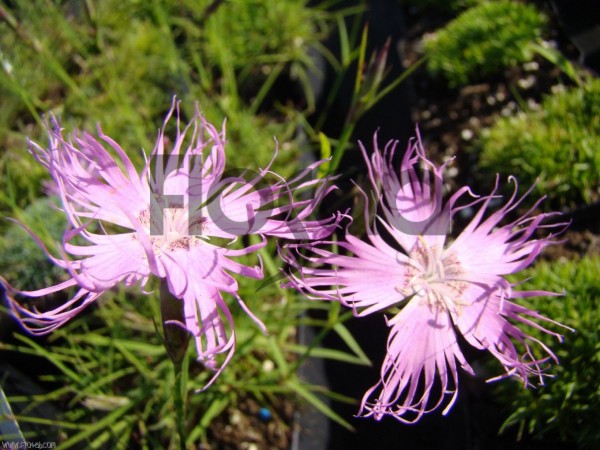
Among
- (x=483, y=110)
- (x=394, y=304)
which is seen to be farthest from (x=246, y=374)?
(x=483, y=110)

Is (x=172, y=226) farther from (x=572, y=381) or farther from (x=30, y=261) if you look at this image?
(x=30, y=261)

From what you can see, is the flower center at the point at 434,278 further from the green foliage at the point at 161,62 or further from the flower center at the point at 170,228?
the green foliage at the point at 161,62

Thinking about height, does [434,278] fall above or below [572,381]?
above

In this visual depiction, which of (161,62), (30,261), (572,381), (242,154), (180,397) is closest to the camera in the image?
(180,397)

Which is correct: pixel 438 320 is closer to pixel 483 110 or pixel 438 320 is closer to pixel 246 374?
pixel 246 374

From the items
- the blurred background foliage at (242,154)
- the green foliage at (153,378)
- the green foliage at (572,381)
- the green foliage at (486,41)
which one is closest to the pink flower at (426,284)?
the blurred background foliage at (242,154)

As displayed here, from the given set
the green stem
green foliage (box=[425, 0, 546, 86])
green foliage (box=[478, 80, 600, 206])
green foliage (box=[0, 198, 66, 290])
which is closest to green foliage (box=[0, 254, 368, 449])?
green foliage (box=[0, 198, 66, 290])

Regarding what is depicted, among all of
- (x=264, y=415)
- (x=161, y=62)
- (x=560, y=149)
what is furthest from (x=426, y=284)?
(x=161, y=62)

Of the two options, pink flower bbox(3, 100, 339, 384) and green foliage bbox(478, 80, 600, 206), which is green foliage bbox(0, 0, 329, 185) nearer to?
green foliage bbox(478, 80, 600, 206)
